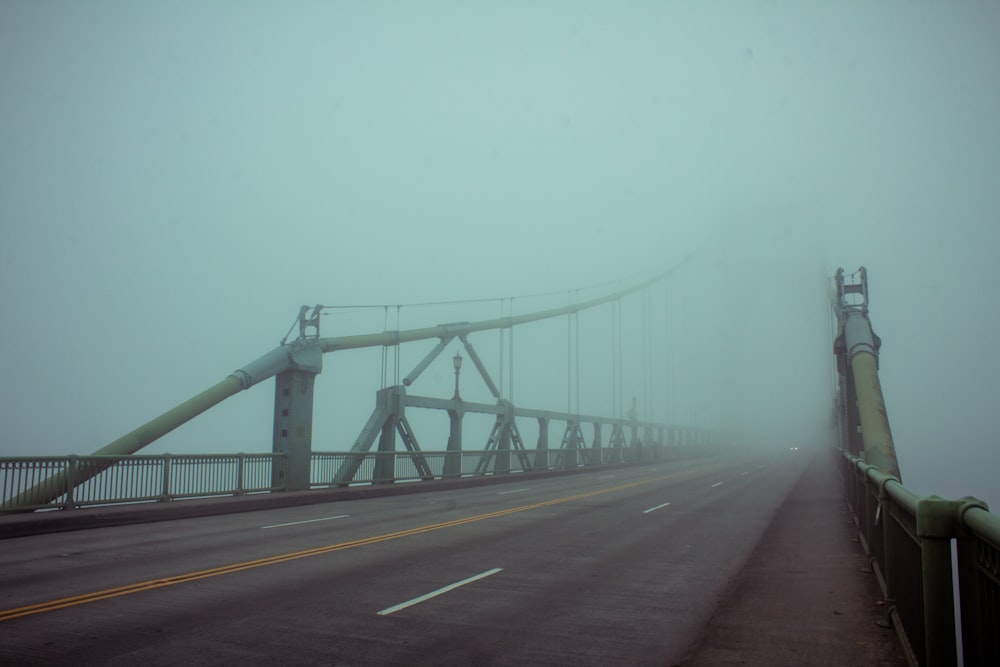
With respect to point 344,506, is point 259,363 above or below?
above

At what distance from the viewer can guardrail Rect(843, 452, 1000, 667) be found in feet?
11.6

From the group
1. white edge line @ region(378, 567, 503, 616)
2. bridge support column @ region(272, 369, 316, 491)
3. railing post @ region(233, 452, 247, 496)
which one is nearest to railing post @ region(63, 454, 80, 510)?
railing post @ region(233, 452, 247, 496)

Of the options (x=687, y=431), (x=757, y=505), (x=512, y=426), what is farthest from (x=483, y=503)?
(x=687, y=431)

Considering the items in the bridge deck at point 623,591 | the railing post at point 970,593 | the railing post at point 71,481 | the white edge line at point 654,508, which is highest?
the railing post at point 970,593

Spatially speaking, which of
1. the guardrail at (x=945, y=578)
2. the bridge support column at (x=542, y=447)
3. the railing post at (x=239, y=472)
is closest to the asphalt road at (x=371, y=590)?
the guardrail at (x=945, y=578)

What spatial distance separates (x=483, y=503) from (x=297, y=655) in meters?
15.0

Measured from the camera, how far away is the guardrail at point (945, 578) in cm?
353

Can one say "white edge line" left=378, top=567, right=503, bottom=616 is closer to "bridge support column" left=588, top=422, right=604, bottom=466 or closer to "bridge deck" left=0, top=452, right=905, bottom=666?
"bridge deck" left=0, top=452, right=905, bottom=666

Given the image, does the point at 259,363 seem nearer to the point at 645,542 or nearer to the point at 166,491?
the point at 166,491

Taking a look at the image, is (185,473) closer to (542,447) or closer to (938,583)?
(938,583)

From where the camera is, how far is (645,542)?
508 inches

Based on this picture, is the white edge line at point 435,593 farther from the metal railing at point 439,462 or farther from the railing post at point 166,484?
the metal railing at point 439,462

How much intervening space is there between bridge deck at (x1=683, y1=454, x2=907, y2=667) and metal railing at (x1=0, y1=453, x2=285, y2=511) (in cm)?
1367

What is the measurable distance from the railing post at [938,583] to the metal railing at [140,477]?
16.1 meters
